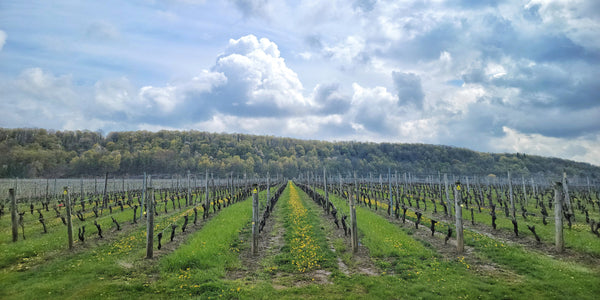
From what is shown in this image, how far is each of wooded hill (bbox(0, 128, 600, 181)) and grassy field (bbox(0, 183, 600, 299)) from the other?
9606cm

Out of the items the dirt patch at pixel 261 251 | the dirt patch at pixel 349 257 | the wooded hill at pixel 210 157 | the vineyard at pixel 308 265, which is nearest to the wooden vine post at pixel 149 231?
the vineyard at pixel 308 265

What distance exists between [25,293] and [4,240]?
10.6 m

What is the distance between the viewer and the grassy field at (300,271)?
8.24 m

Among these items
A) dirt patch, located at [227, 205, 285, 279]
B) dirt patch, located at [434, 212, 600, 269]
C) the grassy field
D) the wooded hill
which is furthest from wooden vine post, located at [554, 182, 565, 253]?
the wooded hill

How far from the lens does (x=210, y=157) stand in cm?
14175

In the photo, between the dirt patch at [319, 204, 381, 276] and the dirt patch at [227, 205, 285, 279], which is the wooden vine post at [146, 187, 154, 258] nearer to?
the dirt patch at [227, 205, 285, 279]

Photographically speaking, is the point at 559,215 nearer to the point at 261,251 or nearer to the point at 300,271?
the point at 300,271

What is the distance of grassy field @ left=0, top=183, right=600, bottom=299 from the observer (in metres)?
8.24

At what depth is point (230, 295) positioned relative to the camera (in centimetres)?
820

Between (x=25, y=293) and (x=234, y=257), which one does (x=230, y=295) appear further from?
(x=25, y=293)

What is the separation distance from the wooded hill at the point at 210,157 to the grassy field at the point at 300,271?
315 ft

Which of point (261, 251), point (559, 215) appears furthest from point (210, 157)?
point (559, 215)

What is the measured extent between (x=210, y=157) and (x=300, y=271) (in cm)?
13781

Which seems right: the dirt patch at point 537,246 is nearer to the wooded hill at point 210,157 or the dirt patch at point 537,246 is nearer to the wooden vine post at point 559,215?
the wooden vine post at point 559,215
